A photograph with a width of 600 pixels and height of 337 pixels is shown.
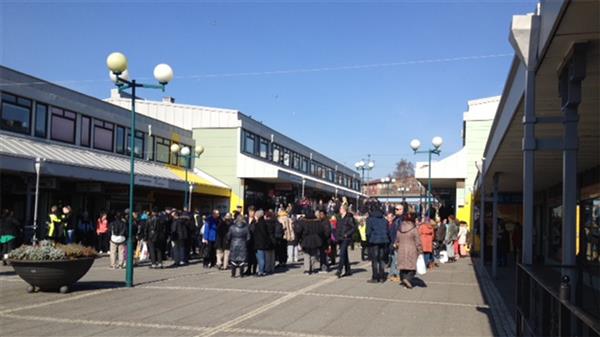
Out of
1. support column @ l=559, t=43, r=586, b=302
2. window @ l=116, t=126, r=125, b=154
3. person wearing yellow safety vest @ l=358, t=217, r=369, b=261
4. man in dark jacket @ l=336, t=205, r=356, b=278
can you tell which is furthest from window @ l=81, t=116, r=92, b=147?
support column @ l=559, t=43, r=586, b=302

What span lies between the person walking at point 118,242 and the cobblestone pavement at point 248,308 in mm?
1498

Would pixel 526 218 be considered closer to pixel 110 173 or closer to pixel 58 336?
pixel 58 336

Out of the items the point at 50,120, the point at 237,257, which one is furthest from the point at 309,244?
the point at 50,120

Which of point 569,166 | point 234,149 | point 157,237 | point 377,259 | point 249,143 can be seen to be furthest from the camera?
point 249,143

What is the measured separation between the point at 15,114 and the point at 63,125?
10.2 ft

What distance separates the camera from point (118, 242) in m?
16.4

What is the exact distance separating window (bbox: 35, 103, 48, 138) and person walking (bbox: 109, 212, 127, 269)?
9.04m

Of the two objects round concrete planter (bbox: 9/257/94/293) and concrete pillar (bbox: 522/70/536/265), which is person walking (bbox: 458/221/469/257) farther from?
concrete pillar (bbox: 522/70/536/265)

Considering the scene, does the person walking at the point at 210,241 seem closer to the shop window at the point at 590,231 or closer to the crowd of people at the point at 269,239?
the crowd of people at the point at 269,239

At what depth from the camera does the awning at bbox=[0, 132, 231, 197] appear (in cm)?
1958

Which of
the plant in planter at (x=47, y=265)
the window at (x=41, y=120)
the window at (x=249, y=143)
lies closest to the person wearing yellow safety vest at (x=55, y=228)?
the window at (x=41, y=120)

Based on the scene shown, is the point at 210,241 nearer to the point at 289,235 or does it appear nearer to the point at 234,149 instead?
the point at 289,235

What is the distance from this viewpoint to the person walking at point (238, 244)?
14938 mm

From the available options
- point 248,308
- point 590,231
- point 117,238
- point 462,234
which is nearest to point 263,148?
point 462,234
